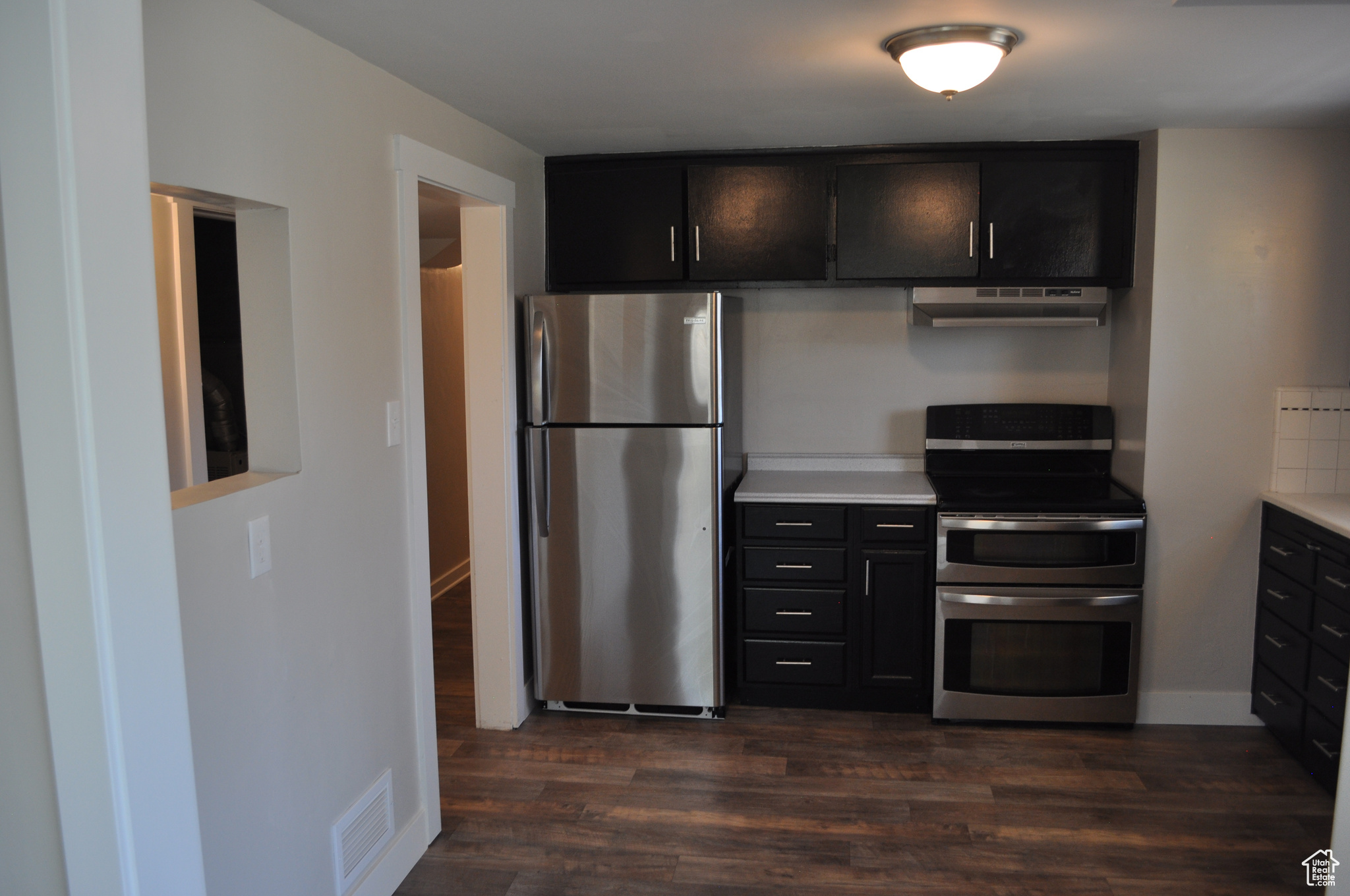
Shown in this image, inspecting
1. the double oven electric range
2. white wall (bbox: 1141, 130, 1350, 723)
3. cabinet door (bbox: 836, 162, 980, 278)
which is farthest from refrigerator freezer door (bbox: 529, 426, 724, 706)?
white wall (bbox: 1141, 130, 1350, 723)

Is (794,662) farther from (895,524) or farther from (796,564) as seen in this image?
(895,524)

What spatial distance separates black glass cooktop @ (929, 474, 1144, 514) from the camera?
11.4 feet

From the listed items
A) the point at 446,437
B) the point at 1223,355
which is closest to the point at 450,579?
the point at 446,437

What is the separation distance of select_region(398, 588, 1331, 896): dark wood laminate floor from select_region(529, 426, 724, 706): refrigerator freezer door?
0.22 metres

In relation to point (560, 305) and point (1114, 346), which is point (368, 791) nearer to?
point (560, 305)

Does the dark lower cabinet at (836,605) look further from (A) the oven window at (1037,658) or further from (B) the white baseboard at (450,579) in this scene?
(B) the white baseboard at (450,579)

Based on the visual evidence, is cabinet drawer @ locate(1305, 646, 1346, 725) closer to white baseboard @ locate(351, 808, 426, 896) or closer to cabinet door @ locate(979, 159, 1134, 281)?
cabinet door @ locate(979, 159, 1134, 281)

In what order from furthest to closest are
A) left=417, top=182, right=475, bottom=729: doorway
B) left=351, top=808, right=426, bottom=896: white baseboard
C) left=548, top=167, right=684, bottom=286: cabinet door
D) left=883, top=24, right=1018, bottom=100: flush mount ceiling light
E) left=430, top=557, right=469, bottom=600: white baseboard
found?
1. left=430, top=557, right=469, bottom=600: white baseboard
2. left=417, top=182, right=475, bottom=729: doorway
3. left=548, top=167, right=684, bottom=286: cabinet door
4. left=351, top=808, right=426, bottom=896: white baseboard
5. left=883, top=24, right=1018, bottom=100: flush mount ceiling light

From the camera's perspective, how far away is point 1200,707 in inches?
141

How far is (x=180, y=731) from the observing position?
1293 millimetres

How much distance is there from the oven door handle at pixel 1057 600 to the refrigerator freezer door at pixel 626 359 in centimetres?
126

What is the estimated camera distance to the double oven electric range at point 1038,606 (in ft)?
11.5

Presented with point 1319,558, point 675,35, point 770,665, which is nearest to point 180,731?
point 675,35

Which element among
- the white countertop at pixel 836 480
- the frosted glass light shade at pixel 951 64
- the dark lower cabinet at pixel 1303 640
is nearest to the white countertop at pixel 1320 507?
the dark lower cabinet at pixel 1303 640
